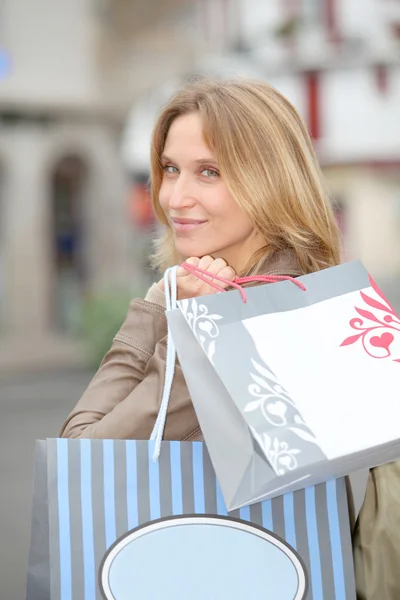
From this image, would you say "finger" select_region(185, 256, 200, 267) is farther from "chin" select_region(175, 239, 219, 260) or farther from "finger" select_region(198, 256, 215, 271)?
"chin" select_region(175, 239, 219, 260)

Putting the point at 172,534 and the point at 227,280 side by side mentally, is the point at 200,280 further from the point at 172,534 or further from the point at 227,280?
the point at 172,534

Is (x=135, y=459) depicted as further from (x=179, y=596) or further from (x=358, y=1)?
(x=358, y=1)

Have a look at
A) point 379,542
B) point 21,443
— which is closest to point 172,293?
point 379,542

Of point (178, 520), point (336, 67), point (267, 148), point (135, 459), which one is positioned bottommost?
point (178, 520)

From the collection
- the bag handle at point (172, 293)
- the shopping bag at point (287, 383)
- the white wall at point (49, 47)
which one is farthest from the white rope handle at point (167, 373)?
the white wall at point (49, 47)

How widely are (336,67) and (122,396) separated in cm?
2625

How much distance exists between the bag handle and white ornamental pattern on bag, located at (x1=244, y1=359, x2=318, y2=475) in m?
0.17

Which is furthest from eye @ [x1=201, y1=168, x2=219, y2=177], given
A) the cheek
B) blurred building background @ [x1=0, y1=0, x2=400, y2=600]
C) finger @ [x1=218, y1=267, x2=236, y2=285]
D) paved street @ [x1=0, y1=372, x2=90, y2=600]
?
blurred building background @ [x1=0, y1=0, x2=400, y2=600]

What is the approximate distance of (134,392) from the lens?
1.67 metres

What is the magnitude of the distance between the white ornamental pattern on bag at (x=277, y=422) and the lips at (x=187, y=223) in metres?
0.50

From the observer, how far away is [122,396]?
176 centimetres

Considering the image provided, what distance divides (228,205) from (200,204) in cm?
6

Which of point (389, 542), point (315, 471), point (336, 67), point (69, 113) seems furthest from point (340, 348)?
point (336, 67)

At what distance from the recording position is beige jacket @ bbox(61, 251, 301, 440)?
1.64 metres
